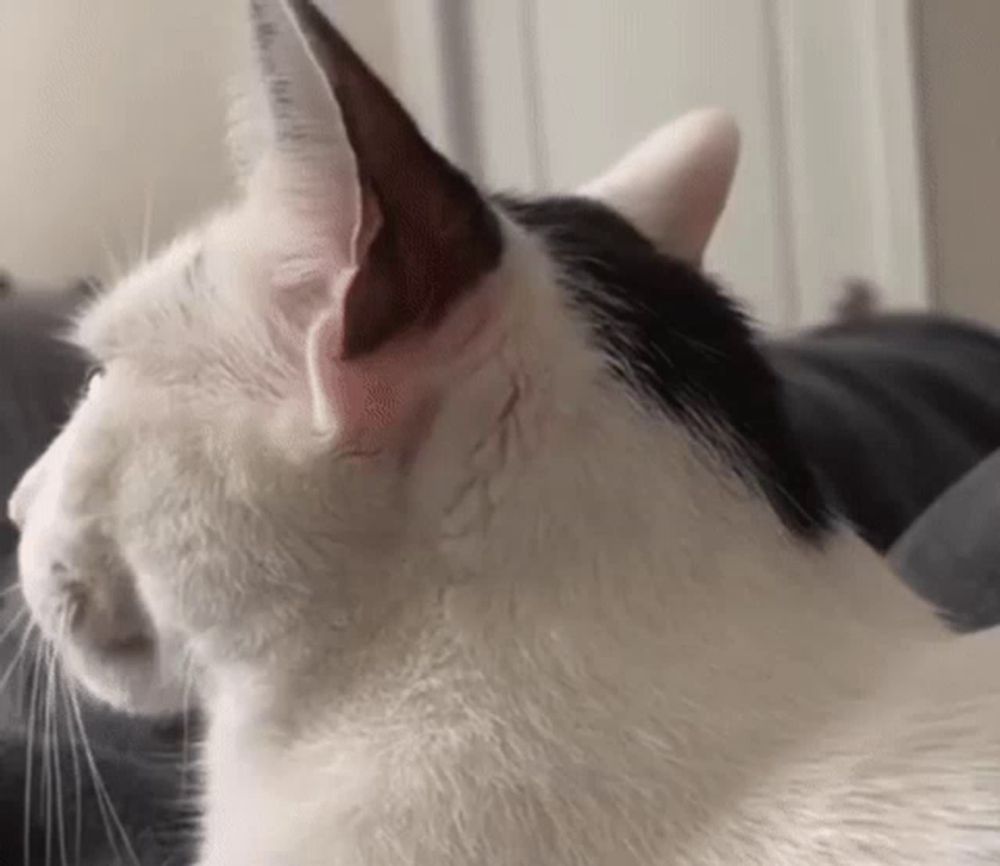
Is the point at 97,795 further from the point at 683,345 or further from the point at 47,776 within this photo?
Answer: the point at 683,345

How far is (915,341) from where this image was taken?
60.2 inches

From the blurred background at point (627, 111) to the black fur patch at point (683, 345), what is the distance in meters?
1.39

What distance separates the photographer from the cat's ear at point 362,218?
0.50 meters

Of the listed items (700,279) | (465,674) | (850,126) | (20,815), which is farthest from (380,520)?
(850,126)

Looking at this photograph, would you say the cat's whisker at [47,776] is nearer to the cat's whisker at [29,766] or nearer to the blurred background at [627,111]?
the cat's whisker at [29,766]

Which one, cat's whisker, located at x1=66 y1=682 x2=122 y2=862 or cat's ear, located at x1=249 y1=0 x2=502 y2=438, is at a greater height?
cat's ear, located at x1=249 y1=0 x2=502 y2=438

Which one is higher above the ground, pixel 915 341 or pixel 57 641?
pixel 57 641

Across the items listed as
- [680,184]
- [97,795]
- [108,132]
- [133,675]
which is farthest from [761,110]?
[133,675]

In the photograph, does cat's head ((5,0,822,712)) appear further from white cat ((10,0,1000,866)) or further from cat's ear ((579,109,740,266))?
cat's ear ((579,109,740,266))

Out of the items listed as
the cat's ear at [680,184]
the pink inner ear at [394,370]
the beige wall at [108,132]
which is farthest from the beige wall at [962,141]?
the pink inner ear at [394,370]

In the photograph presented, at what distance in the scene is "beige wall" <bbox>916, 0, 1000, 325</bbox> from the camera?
1.97 m

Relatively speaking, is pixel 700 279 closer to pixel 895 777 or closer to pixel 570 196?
pixel 570 196

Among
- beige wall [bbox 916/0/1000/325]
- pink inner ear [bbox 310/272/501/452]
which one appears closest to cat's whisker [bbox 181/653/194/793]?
pink inner ear [bbox 310/272/501/452]

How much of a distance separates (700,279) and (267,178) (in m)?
0.18
